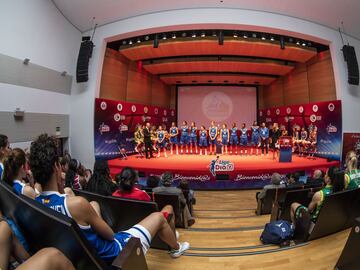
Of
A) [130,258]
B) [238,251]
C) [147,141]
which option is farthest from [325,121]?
[130,258]

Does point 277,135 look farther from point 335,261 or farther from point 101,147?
point 335,261

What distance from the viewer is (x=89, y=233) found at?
1.61m

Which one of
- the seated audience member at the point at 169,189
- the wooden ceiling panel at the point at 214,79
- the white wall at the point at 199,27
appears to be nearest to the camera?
the seated audience member at the point at 169,189

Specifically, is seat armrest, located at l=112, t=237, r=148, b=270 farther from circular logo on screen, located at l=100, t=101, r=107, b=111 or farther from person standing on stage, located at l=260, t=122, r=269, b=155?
person standing on stage, located at l=260, t=122, r=269, b=155

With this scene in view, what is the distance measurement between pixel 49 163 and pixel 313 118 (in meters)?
12.3

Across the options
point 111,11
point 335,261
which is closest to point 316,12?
point 111,11

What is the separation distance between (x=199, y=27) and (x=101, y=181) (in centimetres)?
783

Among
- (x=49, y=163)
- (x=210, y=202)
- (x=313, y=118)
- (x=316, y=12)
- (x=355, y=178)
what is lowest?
(x=210, y=202)

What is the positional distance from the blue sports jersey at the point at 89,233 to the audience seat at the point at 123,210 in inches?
27.7

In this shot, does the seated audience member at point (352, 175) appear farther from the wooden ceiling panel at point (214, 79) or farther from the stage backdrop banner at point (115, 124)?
the wooden ceiling panel at point (214, 79)

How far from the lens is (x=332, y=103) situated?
1055 cm

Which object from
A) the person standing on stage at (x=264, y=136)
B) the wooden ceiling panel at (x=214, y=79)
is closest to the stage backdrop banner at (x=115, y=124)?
the wooden ceiling panel at (x=214, y=79)

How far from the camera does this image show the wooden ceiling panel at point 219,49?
10.1 metres

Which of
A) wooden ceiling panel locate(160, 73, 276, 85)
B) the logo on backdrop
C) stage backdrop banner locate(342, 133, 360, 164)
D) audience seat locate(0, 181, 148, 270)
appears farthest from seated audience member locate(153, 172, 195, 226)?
wooden ceiling panel locate(160, 73, 276, 85)
